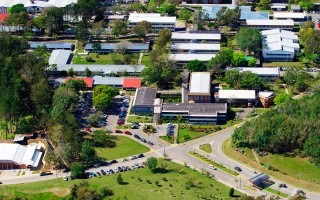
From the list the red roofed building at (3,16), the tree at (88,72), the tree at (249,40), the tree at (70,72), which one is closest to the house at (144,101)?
the tree at (88,72)

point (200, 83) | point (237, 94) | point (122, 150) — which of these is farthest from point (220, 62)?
point (122, 150)

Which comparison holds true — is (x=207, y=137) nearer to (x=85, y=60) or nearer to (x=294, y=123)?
(x=294, y=123)

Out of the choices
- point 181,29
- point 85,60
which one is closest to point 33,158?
point 85,60

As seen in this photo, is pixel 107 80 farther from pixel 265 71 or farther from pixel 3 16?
pixel 3 16

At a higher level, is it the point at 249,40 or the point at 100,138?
the point at 249,40

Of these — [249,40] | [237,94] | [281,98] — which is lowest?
[237,94]
